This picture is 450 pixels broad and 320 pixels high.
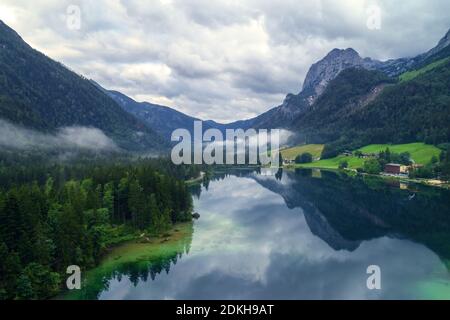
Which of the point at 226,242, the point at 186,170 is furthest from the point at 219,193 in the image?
the point at 226,242

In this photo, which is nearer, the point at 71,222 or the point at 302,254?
the point at 71,222

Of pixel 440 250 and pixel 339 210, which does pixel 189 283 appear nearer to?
pixel 440 250

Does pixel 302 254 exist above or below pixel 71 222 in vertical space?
below

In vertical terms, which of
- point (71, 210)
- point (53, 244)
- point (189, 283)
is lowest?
point (189, 283)
